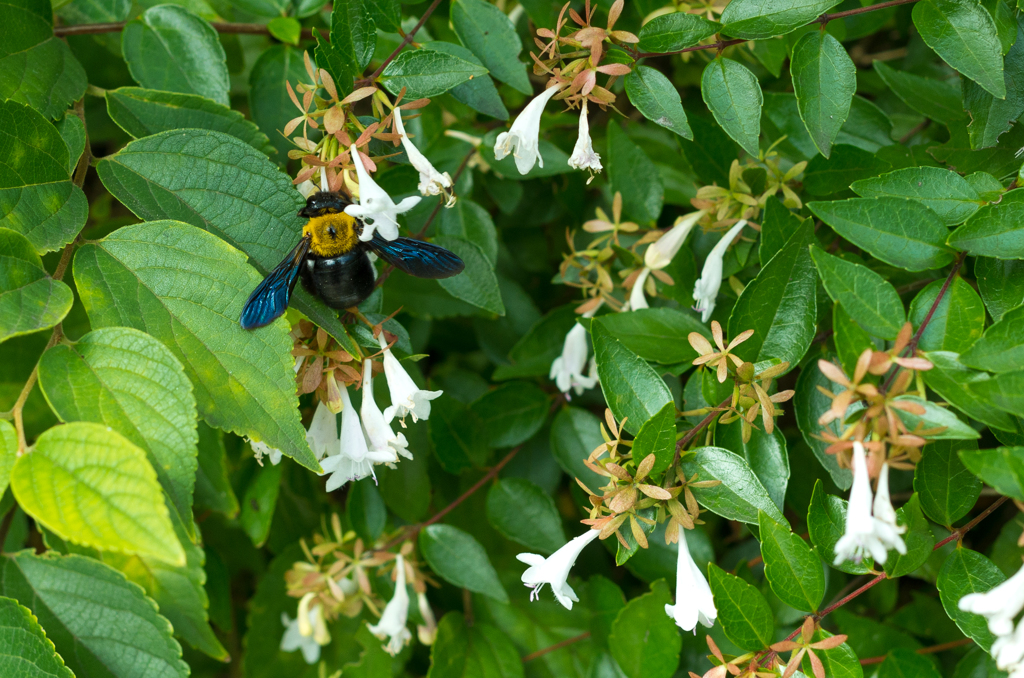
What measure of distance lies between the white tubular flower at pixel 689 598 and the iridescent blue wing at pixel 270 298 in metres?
0.69

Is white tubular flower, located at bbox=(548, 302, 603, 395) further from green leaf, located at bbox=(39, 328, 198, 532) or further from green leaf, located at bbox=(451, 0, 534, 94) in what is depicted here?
green leaf, located at bbox=(39, 328, 198, 532)

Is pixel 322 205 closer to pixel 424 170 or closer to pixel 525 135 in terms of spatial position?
pixel 424 170

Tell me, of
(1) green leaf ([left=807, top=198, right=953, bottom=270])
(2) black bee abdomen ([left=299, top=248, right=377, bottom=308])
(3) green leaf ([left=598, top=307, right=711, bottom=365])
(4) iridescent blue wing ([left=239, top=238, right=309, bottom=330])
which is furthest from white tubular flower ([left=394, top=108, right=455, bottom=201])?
(1) green leaf ([left=807, top=198, right=953, bottom=270])

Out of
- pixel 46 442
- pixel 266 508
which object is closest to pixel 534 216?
pixel 266 508

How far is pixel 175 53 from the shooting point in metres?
1.36

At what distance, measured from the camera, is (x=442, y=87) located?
1.11 m

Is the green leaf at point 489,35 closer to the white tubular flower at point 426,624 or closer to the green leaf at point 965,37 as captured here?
the green leaf at point 965,37

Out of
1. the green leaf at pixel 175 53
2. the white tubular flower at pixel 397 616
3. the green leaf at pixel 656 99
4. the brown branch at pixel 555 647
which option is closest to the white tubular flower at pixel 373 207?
the green leaf at pixel 656 99

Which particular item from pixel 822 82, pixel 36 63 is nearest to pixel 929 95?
pixel 822 82

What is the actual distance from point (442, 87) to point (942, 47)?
2.53 feet

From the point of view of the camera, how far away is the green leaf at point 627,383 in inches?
43.2

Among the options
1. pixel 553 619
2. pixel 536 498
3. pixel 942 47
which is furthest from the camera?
pixel 553 619

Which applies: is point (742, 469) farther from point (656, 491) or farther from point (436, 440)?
point (436, 440)

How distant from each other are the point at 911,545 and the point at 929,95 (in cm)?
85
